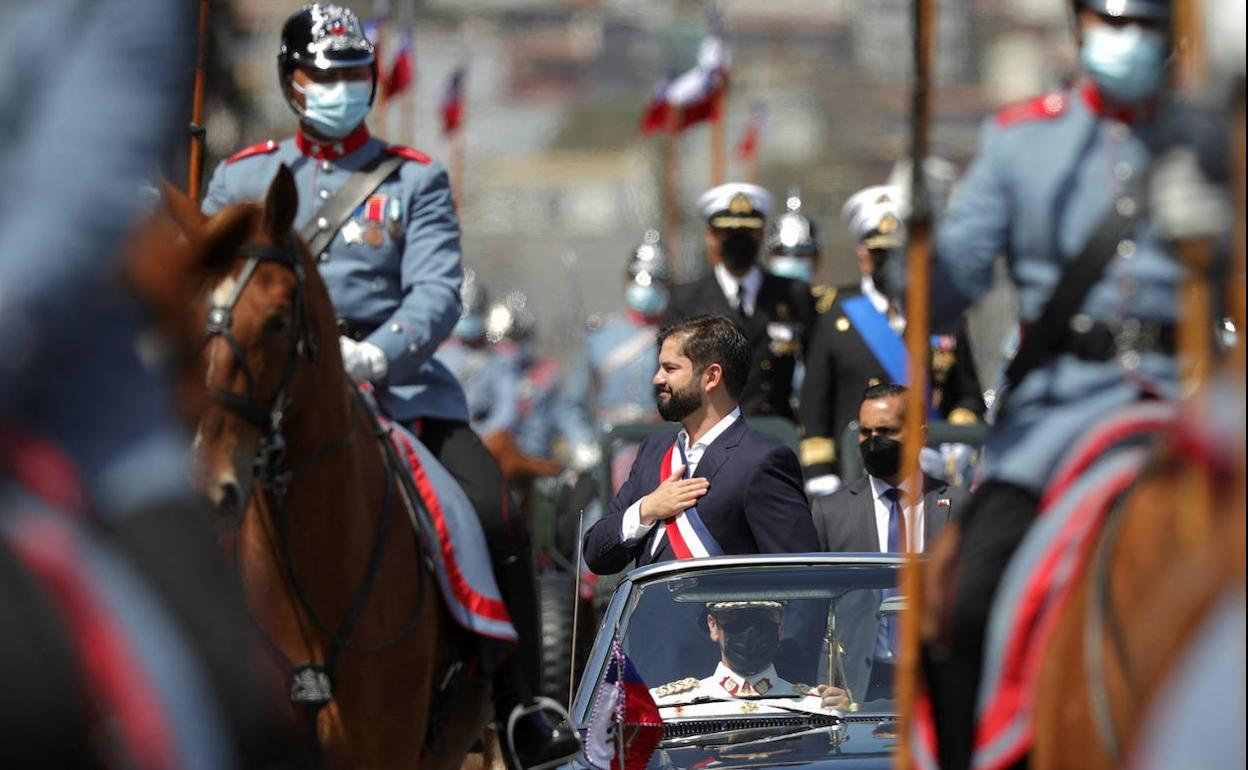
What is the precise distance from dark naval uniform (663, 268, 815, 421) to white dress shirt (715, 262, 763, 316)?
28 mm

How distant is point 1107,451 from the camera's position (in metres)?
4.48

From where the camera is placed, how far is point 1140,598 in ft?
12.7

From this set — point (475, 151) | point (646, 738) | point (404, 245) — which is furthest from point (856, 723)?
point (475, 151)

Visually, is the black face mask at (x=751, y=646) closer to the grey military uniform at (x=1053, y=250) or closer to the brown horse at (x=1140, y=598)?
the grey military uniform at (x=1053, y=250)

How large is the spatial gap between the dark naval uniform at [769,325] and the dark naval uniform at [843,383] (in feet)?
1.37

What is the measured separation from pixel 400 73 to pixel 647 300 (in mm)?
2677

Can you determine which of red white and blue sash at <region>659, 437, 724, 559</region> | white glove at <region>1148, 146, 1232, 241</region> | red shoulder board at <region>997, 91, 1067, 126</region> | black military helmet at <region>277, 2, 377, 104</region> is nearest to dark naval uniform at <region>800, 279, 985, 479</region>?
red white and blue sash at <region>659, 437, 724, 559</region>

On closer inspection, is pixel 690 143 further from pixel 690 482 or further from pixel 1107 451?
pixel 1107 451

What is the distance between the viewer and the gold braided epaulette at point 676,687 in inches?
294

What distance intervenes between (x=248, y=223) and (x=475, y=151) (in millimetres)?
57122

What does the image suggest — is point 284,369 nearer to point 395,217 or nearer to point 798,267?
point 395,217

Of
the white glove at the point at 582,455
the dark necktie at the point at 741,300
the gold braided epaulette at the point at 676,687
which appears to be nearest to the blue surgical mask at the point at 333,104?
the gold braided epaulette at the point at 676,687

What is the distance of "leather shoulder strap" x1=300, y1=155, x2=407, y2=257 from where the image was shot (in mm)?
7895

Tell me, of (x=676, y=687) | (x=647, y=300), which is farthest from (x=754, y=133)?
(x=676, y=687)
